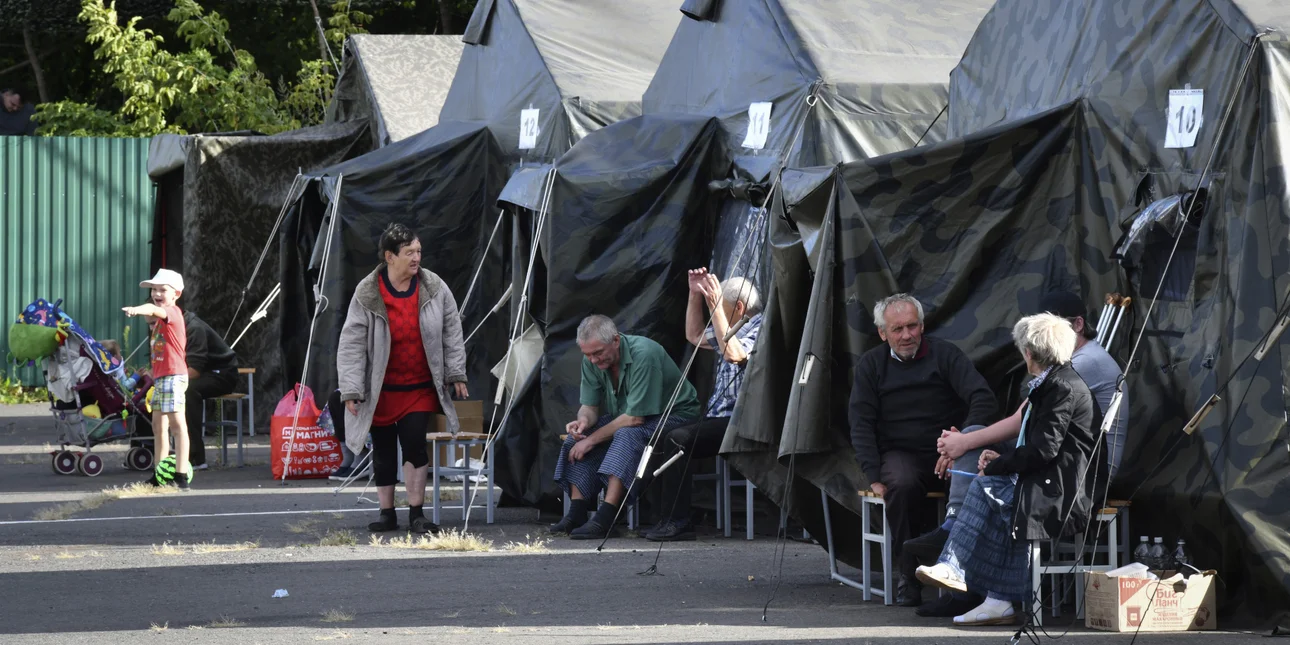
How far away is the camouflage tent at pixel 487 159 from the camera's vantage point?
13.0 metres

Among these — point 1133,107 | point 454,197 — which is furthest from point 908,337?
point 454,197

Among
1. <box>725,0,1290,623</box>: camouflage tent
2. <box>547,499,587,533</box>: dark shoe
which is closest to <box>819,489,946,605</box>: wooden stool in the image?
<box>725,0,1290,623</box>: camouflage tent

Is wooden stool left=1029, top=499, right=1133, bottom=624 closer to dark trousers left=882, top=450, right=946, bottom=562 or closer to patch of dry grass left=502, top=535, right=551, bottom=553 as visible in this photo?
dark trousers left=882, top=450, right=946, bottom=562

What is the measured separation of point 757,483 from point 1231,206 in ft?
8.52

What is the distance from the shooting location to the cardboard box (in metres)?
6.51

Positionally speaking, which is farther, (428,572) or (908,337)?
(428,572)

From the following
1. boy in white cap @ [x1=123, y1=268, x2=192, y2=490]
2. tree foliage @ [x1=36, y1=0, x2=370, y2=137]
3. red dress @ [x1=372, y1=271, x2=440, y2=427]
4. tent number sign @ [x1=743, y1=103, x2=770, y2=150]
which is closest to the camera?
red dress @ [x1=372, y1=271, x2=440, y2=427]

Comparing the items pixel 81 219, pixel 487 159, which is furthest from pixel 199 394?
pixel 81 219

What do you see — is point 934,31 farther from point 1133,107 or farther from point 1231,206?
point 1231,206

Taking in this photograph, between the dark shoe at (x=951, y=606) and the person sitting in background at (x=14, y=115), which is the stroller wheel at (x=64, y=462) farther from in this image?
the person sitting in background at (x=14, y=115)

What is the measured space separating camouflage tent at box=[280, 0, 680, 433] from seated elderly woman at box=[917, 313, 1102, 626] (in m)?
6.36

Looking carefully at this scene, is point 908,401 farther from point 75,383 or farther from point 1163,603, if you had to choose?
point 75,383

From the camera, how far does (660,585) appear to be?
8.01 meters

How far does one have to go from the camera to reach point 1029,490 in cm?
668
